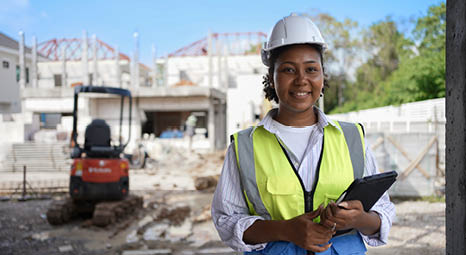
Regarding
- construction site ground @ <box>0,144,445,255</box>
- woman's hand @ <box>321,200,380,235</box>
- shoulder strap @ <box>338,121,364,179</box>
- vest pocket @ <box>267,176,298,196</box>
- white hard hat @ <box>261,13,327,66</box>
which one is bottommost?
construction site ground @ <box>0,144,445,255</box>

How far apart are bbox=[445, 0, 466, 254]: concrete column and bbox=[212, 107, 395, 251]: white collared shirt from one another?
0.24 m

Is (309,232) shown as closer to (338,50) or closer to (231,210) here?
(231,210)

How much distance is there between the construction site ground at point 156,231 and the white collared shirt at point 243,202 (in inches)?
146

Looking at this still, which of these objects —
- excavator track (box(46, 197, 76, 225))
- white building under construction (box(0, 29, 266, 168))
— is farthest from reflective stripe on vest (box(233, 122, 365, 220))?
white building under construction (box(0, 29, 266, 168))

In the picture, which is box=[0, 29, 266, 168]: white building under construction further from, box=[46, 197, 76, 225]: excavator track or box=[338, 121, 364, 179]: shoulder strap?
box=[338, 121, 364, 179]: shoulder strap

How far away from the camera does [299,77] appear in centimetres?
161

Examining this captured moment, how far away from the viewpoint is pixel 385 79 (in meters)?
40.4

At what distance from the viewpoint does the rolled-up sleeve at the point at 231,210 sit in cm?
152

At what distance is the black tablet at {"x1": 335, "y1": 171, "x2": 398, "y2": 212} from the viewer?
4.40ft

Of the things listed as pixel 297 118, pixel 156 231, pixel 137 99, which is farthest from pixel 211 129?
pixel 297 118

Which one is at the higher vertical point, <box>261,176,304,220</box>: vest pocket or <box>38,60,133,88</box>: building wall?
<box>38,60,133,88</box>: building wall

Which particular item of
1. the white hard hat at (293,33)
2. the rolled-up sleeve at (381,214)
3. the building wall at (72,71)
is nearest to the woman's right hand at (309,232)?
the rolled-up sleeve at (381,214)

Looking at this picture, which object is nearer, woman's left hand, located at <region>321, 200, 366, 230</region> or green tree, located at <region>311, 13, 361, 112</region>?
woman's left hand, located at <region>321, 200, 366, 230</region>

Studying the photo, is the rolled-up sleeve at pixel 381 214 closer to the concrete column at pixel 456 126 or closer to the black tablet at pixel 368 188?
the black tablet at pixel 368 188
